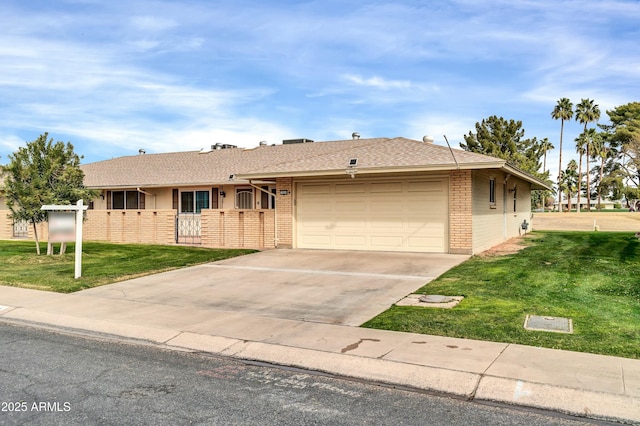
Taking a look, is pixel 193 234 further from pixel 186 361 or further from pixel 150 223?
pixel 186 361

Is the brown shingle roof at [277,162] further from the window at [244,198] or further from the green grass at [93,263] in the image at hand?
the green grass at [93,263]

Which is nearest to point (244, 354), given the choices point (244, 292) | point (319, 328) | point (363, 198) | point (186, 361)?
point (186, 361)

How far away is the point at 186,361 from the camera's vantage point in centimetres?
634

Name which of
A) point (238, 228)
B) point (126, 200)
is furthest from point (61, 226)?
point (126, 200)

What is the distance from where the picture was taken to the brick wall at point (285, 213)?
18.5 m

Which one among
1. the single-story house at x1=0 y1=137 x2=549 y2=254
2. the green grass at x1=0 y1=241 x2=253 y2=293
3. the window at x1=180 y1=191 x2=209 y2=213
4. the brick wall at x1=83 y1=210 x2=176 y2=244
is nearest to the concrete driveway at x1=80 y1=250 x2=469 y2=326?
the green grass at x1=0 y1=241 x2=253 y2=293

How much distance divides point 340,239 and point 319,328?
33.4 ft

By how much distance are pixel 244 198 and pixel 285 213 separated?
4901 mm

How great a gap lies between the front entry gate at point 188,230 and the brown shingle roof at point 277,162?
1.77 metres

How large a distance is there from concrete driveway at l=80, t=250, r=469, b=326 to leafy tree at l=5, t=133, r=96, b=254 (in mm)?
5370

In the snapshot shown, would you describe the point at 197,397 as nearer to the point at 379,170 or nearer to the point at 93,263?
the point at 93,263

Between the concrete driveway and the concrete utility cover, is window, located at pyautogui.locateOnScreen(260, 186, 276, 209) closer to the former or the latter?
the concrete driveway

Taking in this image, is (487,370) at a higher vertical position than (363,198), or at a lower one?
lower

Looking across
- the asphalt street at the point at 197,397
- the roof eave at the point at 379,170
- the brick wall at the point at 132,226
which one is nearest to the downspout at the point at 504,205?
the roof eave at the point at 379,170
